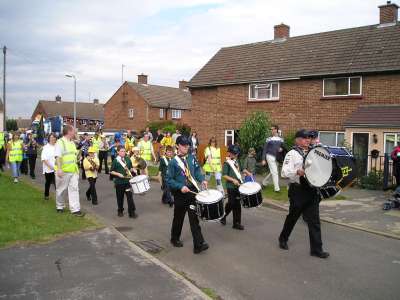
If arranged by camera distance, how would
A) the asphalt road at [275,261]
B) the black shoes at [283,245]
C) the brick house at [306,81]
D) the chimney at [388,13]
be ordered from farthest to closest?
the chimney at [388,13], the brick house at [306,81], the black shoes at [283,245], the asphalt road at [275,261]

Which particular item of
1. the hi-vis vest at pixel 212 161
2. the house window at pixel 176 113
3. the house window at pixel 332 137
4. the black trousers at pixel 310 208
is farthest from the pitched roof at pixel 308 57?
the house window at pixel 176 113

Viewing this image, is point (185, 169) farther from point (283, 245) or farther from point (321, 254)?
point (321, 254)

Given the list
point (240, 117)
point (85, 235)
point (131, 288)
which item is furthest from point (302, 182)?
point (240, 117)

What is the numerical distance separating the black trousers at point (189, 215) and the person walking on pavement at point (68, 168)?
2.92m

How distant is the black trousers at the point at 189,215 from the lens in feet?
23.6

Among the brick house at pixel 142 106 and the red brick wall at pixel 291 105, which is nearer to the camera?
the red brick wall at pixel 291 105

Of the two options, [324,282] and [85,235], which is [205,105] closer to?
[85,235]

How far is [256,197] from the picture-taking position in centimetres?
814

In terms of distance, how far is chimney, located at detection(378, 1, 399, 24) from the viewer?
21.0 meters

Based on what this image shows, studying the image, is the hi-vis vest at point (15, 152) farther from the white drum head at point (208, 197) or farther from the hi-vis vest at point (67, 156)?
the white drum head at point (208, 197)

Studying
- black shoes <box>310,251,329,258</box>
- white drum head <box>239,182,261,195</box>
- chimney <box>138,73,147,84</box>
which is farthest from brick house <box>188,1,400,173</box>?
chimney <box>138,73,147,84</box>

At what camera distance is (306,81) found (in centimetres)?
2072

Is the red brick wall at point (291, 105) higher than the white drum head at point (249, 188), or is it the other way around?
the red brick wall at point (291, 105)

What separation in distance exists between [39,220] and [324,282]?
577 centimetres
